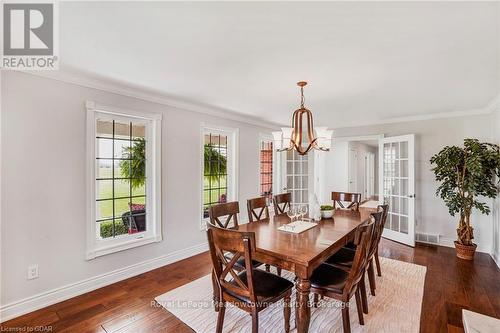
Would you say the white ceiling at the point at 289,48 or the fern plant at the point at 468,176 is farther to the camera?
the fern plant at the point at 468,176

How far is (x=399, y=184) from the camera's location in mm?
4434

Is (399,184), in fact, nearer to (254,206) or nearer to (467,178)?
(467,178)

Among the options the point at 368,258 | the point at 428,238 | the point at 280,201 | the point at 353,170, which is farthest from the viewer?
the point at 353,170

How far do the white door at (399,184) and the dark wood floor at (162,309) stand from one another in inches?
34.1

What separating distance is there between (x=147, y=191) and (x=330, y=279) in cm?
249

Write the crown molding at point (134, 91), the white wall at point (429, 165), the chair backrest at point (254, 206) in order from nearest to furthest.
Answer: the crown molding at point (134, 91), the chair backrest at point (254, 206), the white wall at point (429, 165)

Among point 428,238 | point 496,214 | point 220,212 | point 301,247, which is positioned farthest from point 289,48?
point 428,238

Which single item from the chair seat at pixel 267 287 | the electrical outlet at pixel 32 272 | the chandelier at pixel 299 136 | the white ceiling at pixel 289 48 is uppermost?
the white ceiling at pixel 289 48

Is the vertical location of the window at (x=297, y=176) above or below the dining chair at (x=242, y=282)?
above

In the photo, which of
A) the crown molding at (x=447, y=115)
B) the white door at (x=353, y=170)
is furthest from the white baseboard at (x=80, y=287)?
the white door at (x=353, y=170)

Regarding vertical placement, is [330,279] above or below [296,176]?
below

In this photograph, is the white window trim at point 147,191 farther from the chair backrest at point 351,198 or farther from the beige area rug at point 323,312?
the chair backrest at point 351,198

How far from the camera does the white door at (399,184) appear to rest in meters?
4.15

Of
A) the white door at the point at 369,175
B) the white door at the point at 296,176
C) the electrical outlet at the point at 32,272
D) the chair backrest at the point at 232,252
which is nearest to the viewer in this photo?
the chair backrest at the point at 232,252
